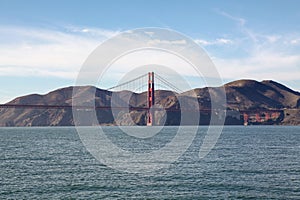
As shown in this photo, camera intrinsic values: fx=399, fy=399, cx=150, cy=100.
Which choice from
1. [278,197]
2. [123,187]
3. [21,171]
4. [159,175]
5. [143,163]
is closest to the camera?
[278,197]

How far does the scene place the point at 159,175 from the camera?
4747cm

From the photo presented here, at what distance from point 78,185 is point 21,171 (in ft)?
43.0

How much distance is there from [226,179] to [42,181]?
20258mm

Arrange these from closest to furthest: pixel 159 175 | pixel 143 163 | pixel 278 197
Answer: pixel 278 197
pixel 159 175
pixel 143 163

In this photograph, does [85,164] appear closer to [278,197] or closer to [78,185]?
[78,185]

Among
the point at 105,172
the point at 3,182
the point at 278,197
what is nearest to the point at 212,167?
the point at 105,172

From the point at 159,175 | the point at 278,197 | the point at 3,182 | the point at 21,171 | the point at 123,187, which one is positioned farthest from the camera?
the point at 21,171

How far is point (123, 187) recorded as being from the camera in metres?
40.7

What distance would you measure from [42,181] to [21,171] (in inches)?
341

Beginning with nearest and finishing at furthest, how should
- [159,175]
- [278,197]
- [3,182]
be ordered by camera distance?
[278,197], [3,182], [159,175]

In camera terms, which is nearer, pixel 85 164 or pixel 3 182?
pixel 3 182

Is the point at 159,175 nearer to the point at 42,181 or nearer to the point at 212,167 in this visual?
the point at 212,167

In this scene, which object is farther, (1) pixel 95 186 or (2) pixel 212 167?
(2) pixel 212 167

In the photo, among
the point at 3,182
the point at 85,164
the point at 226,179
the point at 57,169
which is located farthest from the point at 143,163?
the point at 3,182
